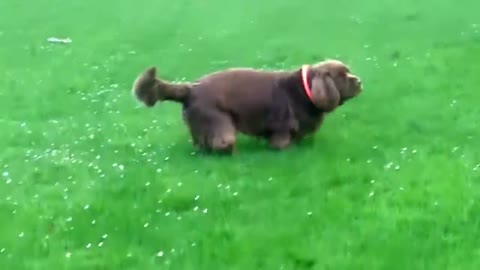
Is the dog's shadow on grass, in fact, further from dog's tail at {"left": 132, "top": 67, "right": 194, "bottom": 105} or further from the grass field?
dog's tail at {"left": 132, "top": 67, "right": 194, "bottom": 105}

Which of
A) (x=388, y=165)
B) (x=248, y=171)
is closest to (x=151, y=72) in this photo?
(x=248, y=171)

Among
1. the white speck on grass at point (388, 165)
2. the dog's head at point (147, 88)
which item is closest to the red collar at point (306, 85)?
the white speck on grass at point (388, 165)

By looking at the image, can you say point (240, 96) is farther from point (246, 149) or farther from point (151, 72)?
point (151, 72)

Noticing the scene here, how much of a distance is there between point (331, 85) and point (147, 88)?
2059 millimetres

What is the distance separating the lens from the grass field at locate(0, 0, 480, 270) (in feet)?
24.7

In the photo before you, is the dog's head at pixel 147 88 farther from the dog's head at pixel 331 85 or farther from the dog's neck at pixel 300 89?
the dog's head at pixel 331 85

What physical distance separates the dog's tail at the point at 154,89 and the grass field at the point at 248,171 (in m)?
0.65

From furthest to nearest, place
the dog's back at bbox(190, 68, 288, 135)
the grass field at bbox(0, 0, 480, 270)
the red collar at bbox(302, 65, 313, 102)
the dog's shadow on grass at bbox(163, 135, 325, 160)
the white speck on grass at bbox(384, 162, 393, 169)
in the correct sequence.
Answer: the red collar at bbox(302, 65, 313, 102) < the dog's back at bbox(190, 68, 288, 135) < the dog's shadow on grass at bbox(163, 135, 325, 160) < the white speck on grass at bbox(384, 162, 393, 169) < the grass field at bbox(0, 0, 480, 270)

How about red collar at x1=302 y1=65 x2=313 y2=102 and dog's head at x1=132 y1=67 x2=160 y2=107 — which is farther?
red collar at x1=302 y1=65 x2=313 y2=102

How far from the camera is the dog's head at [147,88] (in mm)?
10328

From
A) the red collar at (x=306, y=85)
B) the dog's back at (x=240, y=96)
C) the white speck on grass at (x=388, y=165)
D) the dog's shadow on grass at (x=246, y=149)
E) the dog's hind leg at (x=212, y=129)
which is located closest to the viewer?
the white speck on grass at (x=388, y=165)

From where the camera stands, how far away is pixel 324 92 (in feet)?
34.6

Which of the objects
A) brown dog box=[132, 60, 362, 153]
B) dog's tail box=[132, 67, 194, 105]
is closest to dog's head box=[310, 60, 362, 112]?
brown dog box=[132, 60, 362, 153]

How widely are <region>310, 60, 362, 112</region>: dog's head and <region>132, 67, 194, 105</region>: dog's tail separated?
1.41 m
